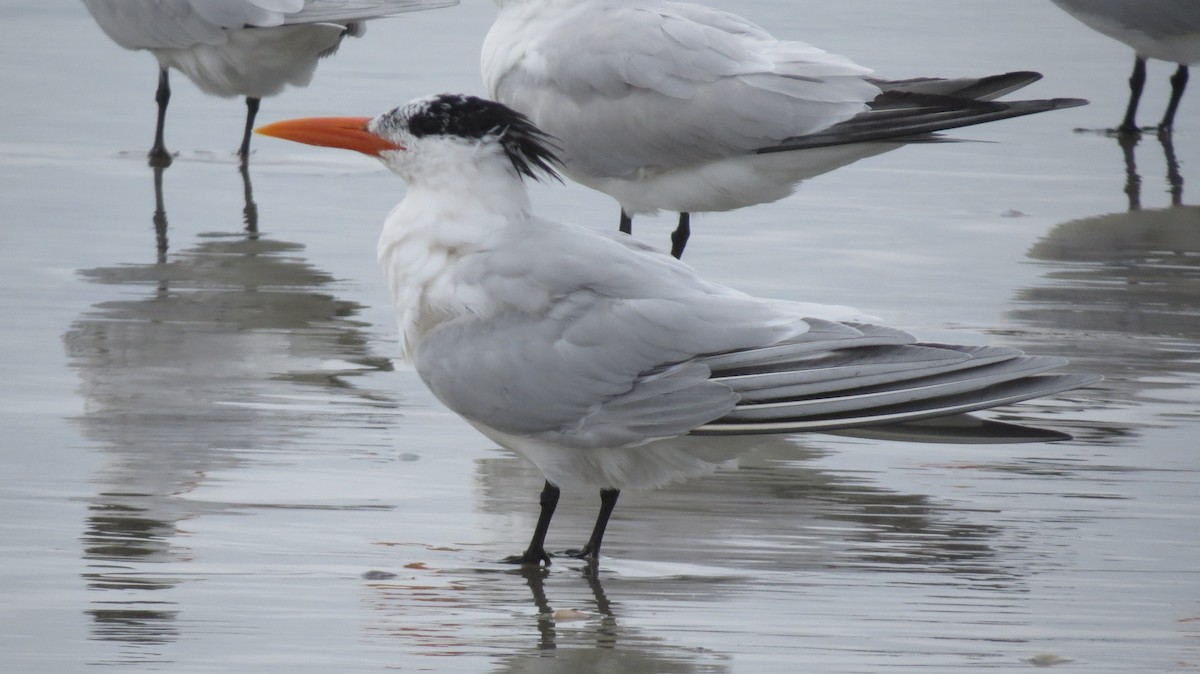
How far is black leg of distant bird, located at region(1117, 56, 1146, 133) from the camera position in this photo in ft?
28.2

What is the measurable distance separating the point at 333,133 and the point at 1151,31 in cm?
586

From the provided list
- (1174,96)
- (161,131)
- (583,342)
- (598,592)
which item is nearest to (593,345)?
(583,342)

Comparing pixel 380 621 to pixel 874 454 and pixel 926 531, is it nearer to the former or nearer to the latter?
pixel 926 531

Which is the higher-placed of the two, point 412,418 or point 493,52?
point 493,52

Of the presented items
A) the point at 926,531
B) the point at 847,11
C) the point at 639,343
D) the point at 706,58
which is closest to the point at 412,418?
the point at 639,343

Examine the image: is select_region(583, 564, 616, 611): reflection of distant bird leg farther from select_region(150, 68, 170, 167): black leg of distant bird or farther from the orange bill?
select_region(150, 68, 170, 167): black leg of distant bird

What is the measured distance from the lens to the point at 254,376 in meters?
4.84

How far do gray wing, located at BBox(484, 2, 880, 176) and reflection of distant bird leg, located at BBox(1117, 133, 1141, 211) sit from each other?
2086mm

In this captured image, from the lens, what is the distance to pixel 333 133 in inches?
156

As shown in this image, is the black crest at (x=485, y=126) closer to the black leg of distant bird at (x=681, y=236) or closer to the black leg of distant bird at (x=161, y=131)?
the black leg of distant bird at (x=681, y=236)

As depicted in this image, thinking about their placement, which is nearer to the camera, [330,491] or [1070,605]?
[1070,605]

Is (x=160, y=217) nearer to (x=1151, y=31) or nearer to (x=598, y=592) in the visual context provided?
(x=598, y=592)

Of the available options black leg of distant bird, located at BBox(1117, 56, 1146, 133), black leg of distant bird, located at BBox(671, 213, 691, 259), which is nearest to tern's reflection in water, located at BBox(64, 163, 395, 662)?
black leg of distant bird, located at BBox(671, 213, 691, 259)

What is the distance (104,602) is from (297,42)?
195 inches
